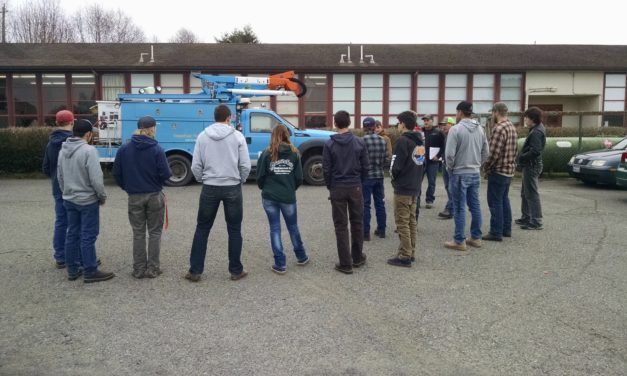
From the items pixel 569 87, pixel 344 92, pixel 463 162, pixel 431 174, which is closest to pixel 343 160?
pixel 463 162

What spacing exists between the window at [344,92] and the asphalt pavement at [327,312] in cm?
1803

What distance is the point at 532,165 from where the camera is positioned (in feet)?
26.8

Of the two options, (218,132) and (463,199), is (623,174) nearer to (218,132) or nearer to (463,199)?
(463,199)

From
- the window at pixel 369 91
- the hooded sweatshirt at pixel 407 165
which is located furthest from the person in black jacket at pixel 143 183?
the window at pixel 369 91

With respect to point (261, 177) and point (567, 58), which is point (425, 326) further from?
point (567, 58)

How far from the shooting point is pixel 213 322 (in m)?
4.55

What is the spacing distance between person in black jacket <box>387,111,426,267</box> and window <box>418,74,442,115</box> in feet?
65.4

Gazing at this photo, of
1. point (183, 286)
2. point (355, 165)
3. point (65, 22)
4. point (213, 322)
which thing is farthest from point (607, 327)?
point (65, 22)

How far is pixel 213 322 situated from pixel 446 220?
561cm

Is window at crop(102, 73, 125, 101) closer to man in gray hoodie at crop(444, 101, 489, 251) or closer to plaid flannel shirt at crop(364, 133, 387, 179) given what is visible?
plaid flannel shirt at crop(364, 133, 387, 179)

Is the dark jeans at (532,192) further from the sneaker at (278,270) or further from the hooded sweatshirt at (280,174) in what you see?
the sneaker at (278,270)

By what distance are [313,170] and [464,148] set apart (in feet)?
23.5

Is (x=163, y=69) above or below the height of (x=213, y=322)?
above

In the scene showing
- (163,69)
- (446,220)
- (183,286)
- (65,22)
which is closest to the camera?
(183,286)
